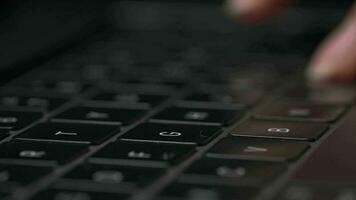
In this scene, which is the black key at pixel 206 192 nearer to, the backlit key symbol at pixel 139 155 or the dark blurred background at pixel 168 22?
the backlit key symbol at pixel 139 155

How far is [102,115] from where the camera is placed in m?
0.53

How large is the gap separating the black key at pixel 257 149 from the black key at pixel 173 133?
0.05ft

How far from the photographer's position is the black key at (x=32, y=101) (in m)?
0.56

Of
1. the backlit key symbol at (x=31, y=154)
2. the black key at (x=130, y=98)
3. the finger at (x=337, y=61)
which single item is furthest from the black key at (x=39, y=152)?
the finger at (x=337, y=61)

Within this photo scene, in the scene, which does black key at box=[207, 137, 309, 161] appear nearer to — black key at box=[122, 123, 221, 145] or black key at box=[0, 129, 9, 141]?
black key at box=[122, 123, 221, 145]

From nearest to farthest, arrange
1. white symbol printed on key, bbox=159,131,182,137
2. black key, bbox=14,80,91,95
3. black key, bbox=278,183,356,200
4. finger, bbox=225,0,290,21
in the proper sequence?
black key, bbox=278,183,356,200 → white symbol printed on key, bbox=159,131,182,137 → black key, bbox=14,80,91,95 → finger, bbox=225,0,290,21

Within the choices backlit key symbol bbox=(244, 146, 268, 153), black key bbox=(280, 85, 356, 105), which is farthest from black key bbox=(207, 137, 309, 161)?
black key bbox=(280, 85, 356, 105)

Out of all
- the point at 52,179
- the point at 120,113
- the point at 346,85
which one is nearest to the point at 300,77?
the point at 346,85

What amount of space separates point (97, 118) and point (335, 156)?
0.52 ft

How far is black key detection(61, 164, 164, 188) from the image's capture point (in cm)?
40

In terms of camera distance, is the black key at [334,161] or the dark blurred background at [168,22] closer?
the black key at [334,161]

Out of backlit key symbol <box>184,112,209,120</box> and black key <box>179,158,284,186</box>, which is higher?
backlit key symbol <box>184,112,209,120</box>

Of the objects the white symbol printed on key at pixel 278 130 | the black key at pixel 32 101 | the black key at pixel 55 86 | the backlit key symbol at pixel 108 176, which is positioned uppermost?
the black key at pixel 55 86

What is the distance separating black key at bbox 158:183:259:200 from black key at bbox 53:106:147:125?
124 mm
